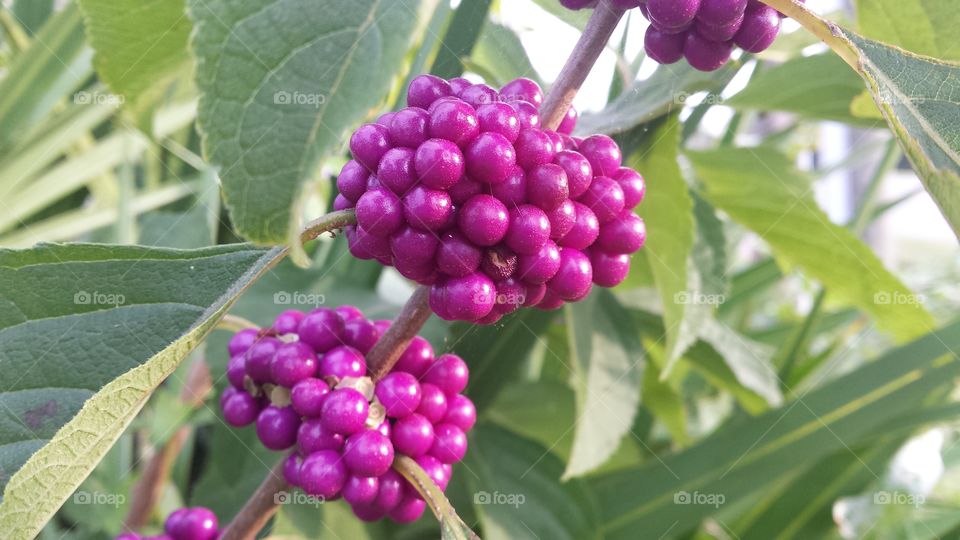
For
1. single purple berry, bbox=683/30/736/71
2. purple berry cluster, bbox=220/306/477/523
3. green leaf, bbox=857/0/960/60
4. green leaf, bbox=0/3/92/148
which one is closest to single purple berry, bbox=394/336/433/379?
purple berry cluster, bbox=220/306/477/523

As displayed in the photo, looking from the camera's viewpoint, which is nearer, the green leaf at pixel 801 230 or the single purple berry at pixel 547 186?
the single purple berry at pixel 547 186

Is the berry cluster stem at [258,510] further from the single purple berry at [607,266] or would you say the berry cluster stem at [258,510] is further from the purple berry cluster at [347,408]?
the single purple berry at [607,266]

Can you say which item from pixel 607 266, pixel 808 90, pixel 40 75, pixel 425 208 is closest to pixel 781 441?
pixel 808 90

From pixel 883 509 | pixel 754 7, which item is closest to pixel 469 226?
pixel 754 7

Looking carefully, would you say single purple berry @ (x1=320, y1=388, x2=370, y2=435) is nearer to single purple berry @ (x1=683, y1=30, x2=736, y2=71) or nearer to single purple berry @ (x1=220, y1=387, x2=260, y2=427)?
single purple berry @ (x1=220, y1=387, x2=260, y2=427)

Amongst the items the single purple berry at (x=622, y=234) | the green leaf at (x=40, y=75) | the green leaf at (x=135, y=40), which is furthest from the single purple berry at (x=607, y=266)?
the green leaf at (x=40, y=75)
